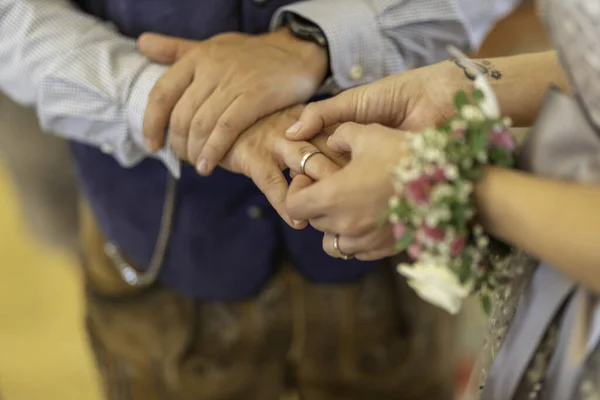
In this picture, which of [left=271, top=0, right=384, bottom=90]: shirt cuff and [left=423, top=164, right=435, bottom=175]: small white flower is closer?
[left=423, top=164, right=435, bottom=175]: small white flower

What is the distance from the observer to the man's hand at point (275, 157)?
62 cm

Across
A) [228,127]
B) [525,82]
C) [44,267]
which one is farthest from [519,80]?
[44,267]

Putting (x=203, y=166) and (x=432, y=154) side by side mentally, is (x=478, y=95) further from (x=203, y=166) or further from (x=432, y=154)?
(x=203, y=166)

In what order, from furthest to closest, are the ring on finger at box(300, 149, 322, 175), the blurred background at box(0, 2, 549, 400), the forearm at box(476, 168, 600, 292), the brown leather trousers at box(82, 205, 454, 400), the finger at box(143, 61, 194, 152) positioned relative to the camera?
the blurred background at box(0, 2, 549, 400)
the brown leather trousers at box(82, 205, 454, 400)
the finger at box(143, 61, 194, 152)
the ring on finger at box(300, 149, 322, 175)
the forearm at box(476, 168, 600, 292)

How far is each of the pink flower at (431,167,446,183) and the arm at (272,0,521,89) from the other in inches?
13.0

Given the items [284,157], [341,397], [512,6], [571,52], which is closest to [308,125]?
[284,157]

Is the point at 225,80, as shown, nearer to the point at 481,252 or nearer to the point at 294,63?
the point at 294,63

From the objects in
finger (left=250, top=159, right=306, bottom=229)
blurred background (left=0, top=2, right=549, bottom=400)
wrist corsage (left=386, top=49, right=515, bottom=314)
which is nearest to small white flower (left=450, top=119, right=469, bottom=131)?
wrist corsage (left=386, top=49, right=515, bottom=314)

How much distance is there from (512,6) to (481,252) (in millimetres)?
494

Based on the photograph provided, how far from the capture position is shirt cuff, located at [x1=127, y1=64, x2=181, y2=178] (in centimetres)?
75

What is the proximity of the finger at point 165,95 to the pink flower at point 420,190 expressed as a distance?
37cm

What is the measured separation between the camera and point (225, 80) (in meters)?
0.72

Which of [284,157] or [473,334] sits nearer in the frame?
[284,157]

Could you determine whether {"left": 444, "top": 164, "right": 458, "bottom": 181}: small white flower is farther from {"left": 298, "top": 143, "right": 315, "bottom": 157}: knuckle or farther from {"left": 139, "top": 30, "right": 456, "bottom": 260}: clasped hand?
{"left": 298, "top": 143, "right": 315, "bottom": 157}: knuckle
